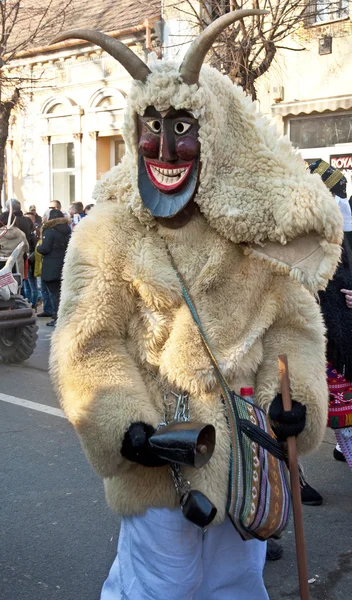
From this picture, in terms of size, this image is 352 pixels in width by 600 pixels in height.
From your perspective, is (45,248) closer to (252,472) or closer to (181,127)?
(181,127)

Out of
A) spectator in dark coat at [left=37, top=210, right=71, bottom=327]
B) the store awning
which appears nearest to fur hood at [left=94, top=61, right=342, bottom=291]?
spectator in dark coat at [left=37, top=210, right=71, bottom=327]

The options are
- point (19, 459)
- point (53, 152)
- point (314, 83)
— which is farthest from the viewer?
point (53, 152)

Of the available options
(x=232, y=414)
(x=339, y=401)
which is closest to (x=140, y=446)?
(x=232, y=414)

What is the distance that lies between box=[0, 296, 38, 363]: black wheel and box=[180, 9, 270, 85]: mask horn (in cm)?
646

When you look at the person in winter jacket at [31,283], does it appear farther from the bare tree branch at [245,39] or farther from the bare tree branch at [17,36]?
the bare tree branch at [245,39]

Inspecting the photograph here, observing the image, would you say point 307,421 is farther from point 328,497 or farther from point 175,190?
point 328,497

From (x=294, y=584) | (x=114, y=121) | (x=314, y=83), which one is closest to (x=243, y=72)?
(x=314, y=83)

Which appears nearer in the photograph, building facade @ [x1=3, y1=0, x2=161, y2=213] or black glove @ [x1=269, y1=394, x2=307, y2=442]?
black glove @ [x1=269, y1=394, x2=307, y2=442]

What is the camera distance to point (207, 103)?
2.12m

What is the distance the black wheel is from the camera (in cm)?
820

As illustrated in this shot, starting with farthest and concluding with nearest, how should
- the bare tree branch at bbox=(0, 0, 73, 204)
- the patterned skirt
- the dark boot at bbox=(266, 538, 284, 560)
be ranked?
the bare tree branch at bbox=(0, 0, 73, 204) → the patterned skirt → the dark boot at bbox=(266, 538, 284, 560)

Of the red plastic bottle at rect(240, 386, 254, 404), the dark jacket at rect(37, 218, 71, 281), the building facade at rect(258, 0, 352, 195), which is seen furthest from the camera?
the building facade at rect(258, 0, 352, 195)

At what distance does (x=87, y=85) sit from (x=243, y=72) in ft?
29.0

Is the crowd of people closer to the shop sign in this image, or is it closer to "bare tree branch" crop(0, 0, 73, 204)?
"bare tree branch" crop(0, 0, 73, 204)
